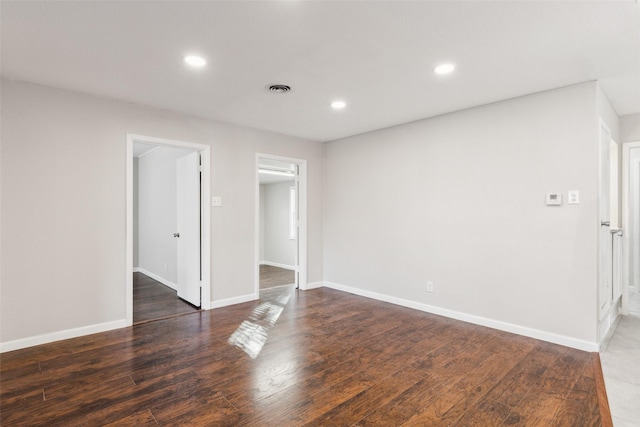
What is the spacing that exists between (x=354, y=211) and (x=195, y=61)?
10.6 ft

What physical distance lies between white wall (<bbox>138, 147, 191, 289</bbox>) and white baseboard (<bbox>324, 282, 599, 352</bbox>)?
128 inches

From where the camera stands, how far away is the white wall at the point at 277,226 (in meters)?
8.15

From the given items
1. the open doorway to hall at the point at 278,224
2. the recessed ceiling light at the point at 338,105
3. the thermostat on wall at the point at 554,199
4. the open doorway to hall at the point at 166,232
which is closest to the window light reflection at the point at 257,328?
the open doorway to hall at the point at 166,232

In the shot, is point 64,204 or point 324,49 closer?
point 324,49

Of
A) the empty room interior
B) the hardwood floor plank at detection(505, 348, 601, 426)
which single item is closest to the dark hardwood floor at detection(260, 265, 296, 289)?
the empty room interior

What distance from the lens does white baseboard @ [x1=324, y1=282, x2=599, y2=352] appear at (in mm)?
3043

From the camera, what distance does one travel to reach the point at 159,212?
5992 mm

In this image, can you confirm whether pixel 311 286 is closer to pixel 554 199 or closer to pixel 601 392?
pixel 554 199

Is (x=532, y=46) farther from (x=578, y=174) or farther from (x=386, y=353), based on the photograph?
(x=386, y=353)


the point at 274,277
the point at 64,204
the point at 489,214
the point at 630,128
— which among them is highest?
the point at 630,128

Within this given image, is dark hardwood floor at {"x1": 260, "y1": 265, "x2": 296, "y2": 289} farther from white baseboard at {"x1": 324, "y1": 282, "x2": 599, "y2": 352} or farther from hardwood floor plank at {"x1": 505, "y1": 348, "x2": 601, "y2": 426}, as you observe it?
hardwood floor plank at {"x1": 505, "y1": 348, "x2": 601, "y2": 426}

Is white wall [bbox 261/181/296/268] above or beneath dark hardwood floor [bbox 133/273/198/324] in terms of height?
above

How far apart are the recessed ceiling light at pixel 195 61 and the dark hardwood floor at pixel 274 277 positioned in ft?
12.8

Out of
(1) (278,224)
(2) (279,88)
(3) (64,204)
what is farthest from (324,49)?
(1) (278,224)
